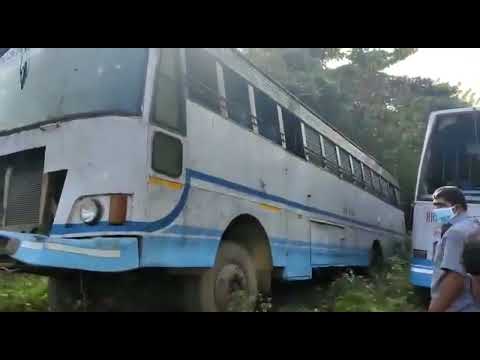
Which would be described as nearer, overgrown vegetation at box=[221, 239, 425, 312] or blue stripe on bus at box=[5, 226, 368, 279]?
blue stripe on bus at box=[5, 226, 368, 279]

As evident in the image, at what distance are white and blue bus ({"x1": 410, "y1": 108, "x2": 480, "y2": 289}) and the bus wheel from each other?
2.42 m

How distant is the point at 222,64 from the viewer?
509 cm

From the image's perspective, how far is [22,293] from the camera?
6.11 meters

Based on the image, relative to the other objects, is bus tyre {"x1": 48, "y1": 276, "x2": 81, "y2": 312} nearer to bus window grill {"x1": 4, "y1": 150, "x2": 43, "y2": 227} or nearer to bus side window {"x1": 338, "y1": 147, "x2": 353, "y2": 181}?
bus window grill {"x1": 4, "y1": 150, "x2": 43, "y2": 227}

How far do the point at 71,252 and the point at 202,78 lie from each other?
2.17 metres

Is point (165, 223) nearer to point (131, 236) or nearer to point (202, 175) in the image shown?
point (131, 236)

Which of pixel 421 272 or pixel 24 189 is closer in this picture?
pixel 24 189

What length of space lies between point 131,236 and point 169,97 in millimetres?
1259

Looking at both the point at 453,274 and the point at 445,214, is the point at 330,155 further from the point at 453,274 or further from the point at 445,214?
the point at 453,274

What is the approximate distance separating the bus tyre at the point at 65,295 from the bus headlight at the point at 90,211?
1296 millimetres

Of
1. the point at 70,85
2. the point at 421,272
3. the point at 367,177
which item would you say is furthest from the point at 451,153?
the point at 70,85

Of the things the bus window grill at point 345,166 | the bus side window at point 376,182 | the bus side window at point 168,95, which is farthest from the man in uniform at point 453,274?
the bus side window at point 376,182

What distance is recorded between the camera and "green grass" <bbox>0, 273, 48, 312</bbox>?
18.7 ft

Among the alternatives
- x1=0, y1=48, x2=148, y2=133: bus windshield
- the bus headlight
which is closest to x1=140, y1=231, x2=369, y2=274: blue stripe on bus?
the bus headlight
